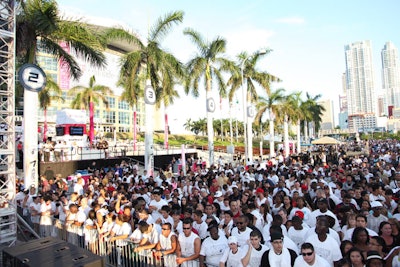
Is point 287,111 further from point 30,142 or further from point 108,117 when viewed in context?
point 108,117

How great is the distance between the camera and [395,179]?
416 inches

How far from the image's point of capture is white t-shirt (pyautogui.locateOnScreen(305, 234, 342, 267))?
4.84m

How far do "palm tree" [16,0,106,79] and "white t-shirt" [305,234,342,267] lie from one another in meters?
13.2

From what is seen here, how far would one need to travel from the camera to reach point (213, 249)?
5.48 meters

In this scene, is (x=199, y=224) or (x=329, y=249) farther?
(x=199, y=224)

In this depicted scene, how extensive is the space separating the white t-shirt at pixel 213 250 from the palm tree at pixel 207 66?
56.2ft

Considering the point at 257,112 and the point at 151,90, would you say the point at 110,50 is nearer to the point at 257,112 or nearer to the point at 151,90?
the point at 257,112

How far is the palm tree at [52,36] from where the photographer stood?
13.6 metres

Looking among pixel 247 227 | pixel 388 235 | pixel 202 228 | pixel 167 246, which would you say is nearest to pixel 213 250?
pixel 247 227

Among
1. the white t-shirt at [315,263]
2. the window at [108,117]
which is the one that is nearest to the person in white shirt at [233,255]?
the white t-shirt at [315,263]

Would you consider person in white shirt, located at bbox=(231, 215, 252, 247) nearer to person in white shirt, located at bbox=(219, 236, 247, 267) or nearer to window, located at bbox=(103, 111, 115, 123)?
person in white shirt, located at bbox=(219, 236, 247, 267)

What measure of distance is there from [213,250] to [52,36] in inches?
521

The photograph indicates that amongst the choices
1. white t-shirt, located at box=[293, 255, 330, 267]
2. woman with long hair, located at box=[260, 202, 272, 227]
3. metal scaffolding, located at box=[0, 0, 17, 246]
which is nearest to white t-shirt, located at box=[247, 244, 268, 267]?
white t-shirt, located at box=[293, 255, 330, 267]

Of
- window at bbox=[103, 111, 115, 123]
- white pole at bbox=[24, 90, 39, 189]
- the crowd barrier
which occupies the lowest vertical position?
the crowd barrier
